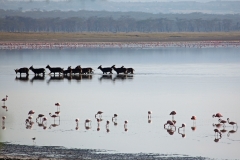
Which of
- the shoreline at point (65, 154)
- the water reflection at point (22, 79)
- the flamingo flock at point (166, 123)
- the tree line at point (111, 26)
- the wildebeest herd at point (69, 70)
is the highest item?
the tree line at point (111, 26)

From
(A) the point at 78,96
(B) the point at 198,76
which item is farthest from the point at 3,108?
(B) the point at 198,76

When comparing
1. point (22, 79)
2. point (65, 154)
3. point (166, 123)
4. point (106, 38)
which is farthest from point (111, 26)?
point (65, 154)

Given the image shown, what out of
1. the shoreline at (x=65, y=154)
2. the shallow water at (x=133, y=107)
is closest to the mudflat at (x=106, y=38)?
the shallow water at (x=133, y=107)

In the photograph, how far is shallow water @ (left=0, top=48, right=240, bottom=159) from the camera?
671 inches

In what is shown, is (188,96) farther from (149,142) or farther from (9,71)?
(9,71)

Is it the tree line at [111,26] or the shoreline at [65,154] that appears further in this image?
the tree line at [111,26]

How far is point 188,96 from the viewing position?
26.2m

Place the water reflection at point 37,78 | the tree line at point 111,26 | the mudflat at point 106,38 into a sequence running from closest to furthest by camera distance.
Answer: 1. the water reflection at point 37,78
2. the mudflat at point 106,38
3. the tree line at point 111,26

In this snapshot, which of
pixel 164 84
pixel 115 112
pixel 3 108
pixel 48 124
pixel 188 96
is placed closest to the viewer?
pixel 48 124

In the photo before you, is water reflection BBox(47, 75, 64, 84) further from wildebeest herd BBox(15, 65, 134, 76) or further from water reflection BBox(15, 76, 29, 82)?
water reflection BBox(15, 76, 29, 82)

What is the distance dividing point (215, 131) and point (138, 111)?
183 inches

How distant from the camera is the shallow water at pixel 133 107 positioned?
671 inches

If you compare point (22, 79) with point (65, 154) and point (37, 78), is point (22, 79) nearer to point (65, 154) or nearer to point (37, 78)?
point (37, 78)

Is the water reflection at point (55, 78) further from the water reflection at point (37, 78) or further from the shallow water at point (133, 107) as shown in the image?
the water reflection at point (37, 78)
